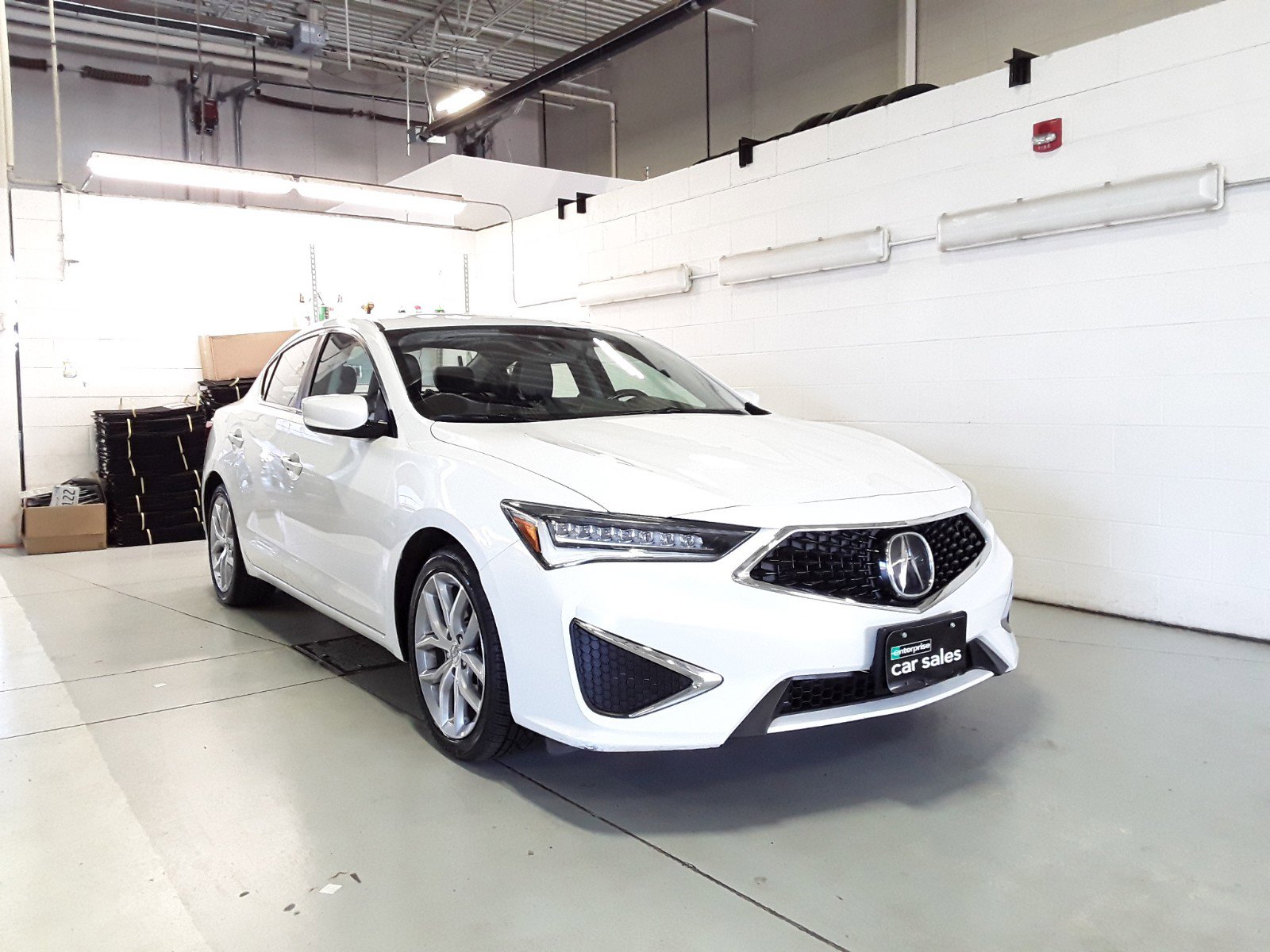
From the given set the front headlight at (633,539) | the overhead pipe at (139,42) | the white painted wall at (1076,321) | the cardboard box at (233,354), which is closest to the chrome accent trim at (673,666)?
the front headlight at (633,539)

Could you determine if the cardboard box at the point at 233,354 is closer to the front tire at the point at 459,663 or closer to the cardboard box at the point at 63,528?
the cardboard box at the point at 63,528

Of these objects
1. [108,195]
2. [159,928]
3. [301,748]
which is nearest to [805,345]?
[301,748]

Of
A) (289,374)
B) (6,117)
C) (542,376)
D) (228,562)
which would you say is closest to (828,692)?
(542,376)

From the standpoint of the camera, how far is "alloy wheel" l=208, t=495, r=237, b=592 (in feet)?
14.3

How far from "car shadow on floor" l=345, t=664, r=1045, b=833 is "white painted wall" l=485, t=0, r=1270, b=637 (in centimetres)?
165

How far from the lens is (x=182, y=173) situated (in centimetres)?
676

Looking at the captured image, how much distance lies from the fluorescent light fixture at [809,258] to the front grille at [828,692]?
11.7ft

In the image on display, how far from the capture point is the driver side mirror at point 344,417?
2.75m

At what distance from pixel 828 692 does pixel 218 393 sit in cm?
654

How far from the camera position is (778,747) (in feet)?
8.89

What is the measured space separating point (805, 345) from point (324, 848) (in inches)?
170

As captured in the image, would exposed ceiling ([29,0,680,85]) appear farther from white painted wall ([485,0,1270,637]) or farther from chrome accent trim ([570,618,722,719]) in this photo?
chrome accent trim ([570,618,722,719])

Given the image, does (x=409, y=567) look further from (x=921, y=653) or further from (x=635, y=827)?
(x=921, y=653)

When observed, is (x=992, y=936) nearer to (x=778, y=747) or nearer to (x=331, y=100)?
(x=778, y=747)
